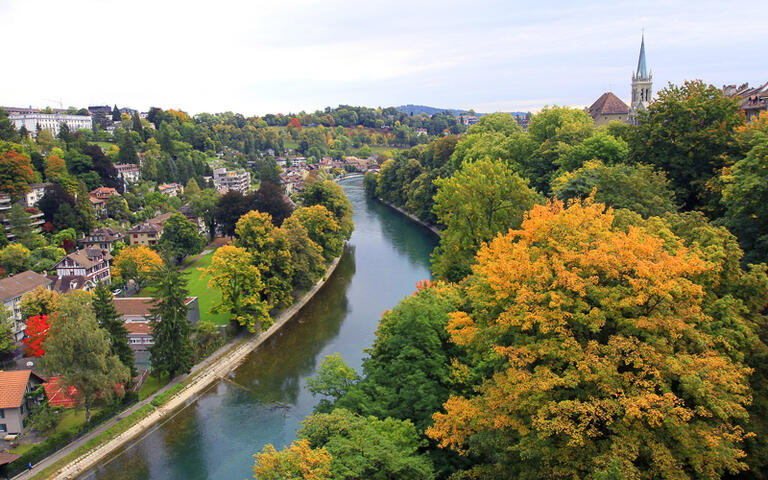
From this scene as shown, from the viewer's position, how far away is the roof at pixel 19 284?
20.9m

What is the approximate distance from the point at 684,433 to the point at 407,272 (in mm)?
24089

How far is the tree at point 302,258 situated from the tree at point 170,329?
7130mm

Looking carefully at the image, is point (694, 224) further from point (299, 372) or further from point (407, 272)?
point (407, 272)

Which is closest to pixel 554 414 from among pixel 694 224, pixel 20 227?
pixel 694 224

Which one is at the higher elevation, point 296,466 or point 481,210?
point 481,210

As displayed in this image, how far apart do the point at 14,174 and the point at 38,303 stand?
1746 centimetres

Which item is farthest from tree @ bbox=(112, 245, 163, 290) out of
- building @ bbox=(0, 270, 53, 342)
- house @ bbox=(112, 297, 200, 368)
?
house @ bbox=(112, 297, 200, 368)

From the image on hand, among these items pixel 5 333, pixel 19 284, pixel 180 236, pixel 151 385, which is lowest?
pixel 151 385

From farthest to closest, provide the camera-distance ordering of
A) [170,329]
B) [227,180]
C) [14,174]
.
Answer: [227,180] → [14,174] → [170,329]

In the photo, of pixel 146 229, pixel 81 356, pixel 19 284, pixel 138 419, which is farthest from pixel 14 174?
pixel 138 419

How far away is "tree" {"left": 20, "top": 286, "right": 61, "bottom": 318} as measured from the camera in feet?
63.3

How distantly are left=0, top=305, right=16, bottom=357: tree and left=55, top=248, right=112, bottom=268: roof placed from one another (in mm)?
5717

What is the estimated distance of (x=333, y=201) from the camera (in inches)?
1372

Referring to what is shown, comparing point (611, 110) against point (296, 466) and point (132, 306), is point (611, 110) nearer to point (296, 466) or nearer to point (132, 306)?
point (132, 306)
